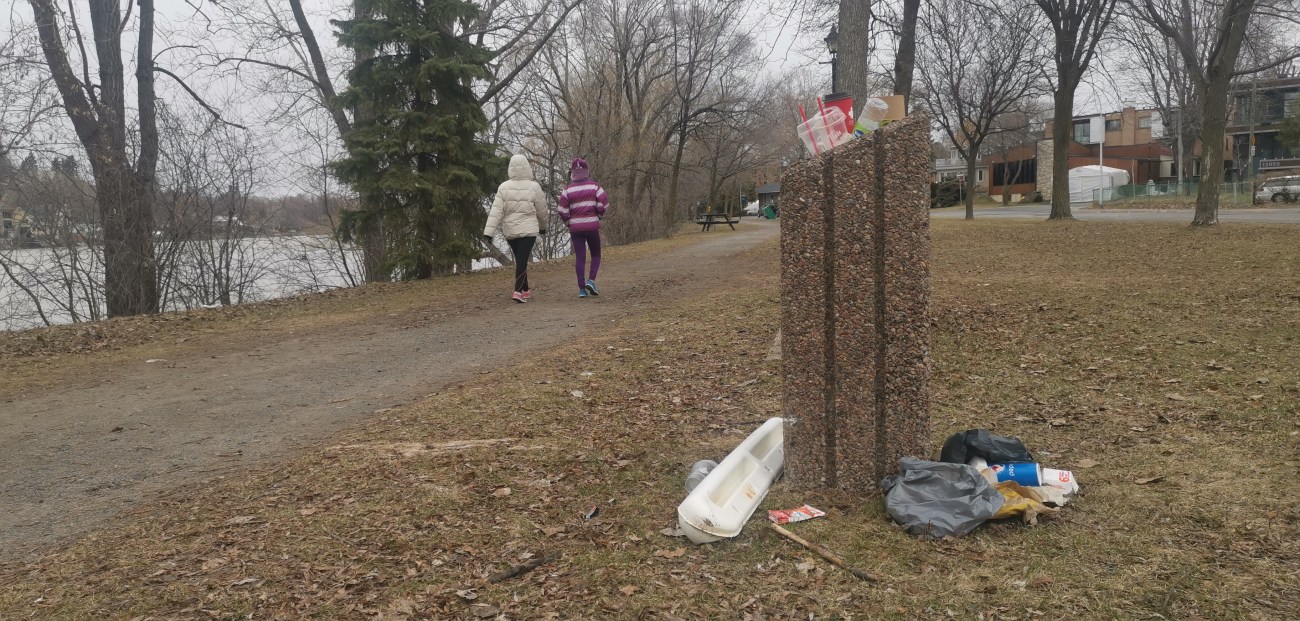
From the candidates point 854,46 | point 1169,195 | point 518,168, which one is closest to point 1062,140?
point 854,46

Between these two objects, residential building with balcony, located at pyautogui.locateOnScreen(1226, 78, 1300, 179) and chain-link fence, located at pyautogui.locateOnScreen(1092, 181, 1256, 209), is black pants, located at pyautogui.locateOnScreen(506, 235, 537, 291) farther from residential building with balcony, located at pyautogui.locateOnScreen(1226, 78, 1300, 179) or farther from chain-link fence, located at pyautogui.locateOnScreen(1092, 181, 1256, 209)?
residential building with balcony, located at pyautogui.locateOnScreen(1226, 78, 1300, 179)

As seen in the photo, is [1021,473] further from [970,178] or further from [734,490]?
[970,178]

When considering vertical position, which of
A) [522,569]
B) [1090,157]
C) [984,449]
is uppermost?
[1090,157]

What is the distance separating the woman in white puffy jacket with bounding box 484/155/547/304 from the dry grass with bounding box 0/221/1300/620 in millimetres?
4367

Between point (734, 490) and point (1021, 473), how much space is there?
122 centimetres

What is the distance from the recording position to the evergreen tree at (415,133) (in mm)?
13812

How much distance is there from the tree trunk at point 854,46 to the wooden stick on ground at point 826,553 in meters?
5.70

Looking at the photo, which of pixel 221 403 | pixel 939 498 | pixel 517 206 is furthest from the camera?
pixel 517 206

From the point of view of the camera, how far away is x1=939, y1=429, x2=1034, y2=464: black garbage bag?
365 centimetres

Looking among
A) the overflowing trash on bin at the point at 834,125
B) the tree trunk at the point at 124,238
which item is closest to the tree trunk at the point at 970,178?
the tree trunk at the point at 124,238

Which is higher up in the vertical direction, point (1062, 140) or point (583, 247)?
point (1062, 140)

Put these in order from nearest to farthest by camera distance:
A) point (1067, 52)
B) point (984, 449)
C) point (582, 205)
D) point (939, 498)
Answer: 1. point (939, 498)
2. point (984, 449)
3. point (582, 205)
4. point (1067, 52)

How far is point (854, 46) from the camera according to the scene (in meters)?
8.07

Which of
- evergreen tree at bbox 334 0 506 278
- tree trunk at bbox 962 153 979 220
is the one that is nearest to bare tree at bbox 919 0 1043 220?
tree trunk at bbox 962 153 979 220
